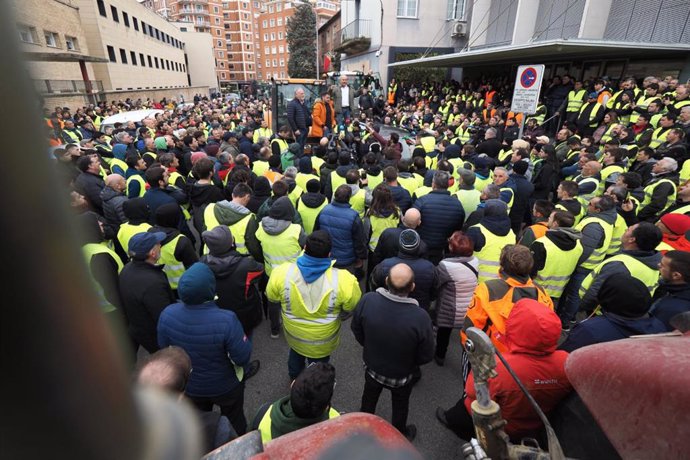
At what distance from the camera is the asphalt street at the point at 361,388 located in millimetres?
3539

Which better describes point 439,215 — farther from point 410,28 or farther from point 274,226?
point 410,28

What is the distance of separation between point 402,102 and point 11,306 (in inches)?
927

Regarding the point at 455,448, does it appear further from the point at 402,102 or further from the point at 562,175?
the point at 402,102

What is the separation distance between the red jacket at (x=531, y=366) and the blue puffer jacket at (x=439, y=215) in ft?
8.08

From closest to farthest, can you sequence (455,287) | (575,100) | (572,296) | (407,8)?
(455,287) < (572,296) < (575,100) < (407,8)

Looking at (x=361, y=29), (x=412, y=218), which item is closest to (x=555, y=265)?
(x=412, y=218)

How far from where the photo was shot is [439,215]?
495cm

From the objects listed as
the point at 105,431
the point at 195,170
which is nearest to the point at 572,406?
the point at 105,431

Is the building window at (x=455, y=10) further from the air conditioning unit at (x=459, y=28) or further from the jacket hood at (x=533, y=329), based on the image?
the jacket hood at (x=533, y=329)

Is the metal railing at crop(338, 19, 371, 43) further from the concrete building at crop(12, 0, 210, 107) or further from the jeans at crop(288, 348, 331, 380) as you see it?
the jeans at crop(288, 348, 331, 380)

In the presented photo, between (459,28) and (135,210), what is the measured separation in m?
Result: 26.5

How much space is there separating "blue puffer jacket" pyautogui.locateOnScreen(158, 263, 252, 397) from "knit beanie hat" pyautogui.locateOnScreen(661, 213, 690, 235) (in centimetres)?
475

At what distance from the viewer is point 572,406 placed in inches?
83.0

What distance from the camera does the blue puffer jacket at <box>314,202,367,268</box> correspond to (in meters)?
4.66
